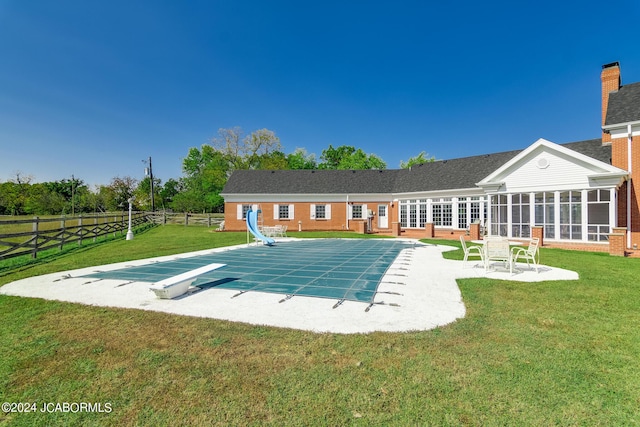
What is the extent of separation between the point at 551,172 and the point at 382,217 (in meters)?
15.5

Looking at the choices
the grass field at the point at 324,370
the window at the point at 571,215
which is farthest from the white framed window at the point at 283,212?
the grass field at the point at 324,370

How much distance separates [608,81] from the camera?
17406 millimetres

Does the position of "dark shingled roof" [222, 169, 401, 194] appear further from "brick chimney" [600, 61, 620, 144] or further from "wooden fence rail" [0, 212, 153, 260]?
"brick chimney" [600, 61, 620, 144]

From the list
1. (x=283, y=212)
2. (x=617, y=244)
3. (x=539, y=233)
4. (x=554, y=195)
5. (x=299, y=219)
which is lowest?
(x=617, y=244)

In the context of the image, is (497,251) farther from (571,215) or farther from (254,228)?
(254,228)

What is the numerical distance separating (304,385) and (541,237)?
1720 cm

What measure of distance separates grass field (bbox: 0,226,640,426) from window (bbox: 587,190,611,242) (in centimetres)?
1332

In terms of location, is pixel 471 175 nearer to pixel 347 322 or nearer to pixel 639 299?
pixel 639 299

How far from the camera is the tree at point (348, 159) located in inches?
2265

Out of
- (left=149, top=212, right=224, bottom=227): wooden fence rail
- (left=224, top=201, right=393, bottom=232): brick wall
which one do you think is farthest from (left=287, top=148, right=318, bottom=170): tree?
(left=224, top=201, right=393, bottom=232): brick wall

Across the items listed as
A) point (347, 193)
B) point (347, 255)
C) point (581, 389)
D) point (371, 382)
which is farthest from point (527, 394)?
point (347, 193)

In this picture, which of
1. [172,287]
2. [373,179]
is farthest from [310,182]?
[172,287]

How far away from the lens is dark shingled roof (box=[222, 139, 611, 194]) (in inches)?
943

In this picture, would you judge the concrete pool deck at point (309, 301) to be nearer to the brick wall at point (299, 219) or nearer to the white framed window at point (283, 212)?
the brick wall at point (299, 219)
